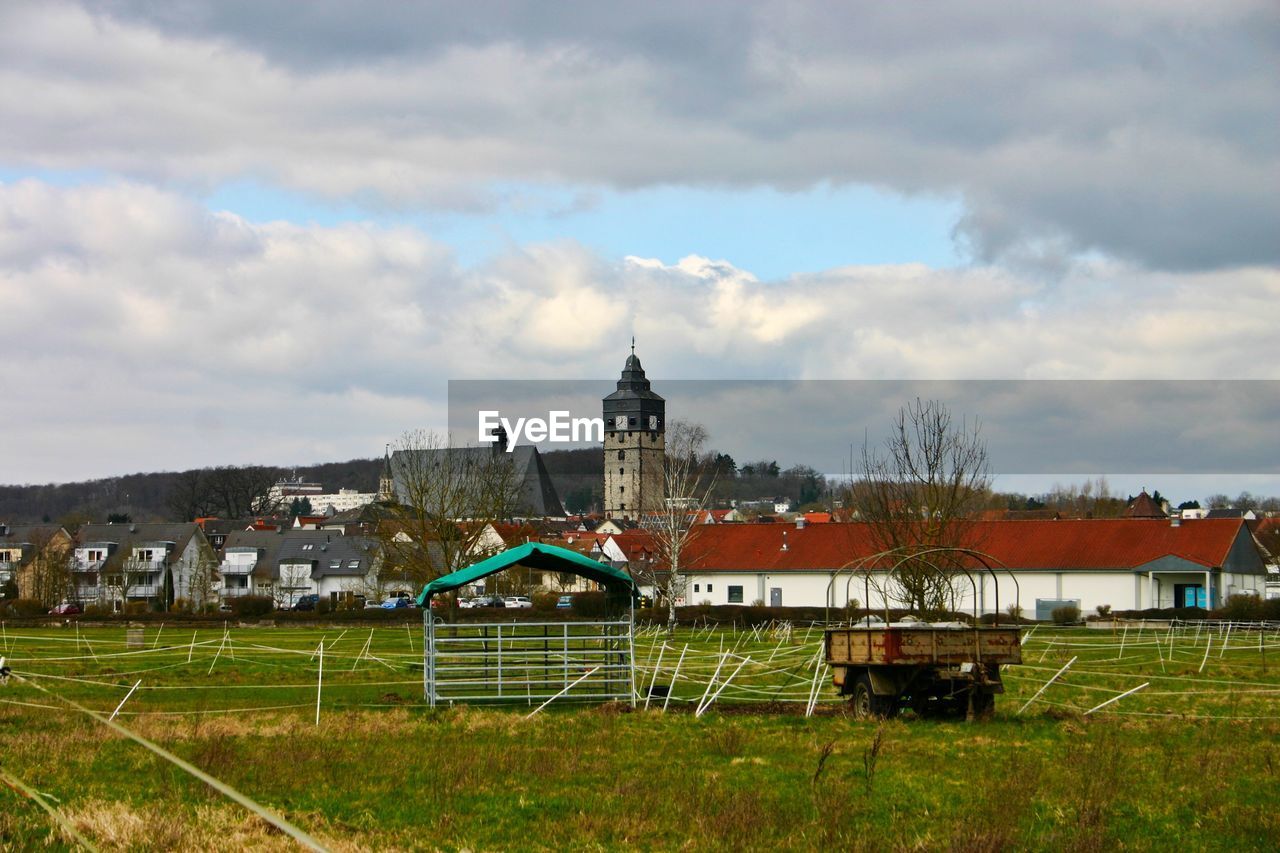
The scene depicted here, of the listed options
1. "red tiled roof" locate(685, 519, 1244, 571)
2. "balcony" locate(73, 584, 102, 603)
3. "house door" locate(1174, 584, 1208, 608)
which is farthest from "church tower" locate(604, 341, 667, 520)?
"house door" locate(1174, 584, 1208, 608)

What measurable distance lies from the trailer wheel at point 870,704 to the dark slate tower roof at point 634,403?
172122 millimetres

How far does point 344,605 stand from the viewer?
9769 cm

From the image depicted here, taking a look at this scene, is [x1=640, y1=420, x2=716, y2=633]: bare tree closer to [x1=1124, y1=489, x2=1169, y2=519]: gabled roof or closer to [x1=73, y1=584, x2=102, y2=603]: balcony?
[x1=73, y1=584, x2=102, y2=603]: balcony

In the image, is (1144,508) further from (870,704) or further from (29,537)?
(870,704)

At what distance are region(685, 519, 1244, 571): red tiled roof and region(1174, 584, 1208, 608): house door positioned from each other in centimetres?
184

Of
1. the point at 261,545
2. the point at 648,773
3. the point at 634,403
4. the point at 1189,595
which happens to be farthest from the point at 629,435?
the point at 648,773

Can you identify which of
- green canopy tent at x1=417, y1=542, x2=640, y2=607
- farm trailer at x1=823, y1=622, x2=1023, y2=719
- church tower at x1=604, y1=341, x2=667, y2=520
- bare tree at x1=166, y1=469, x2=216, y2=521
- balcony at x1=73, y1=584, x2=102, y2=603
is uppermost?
church tower at x1=604, y1=341, x2=667, y2=520

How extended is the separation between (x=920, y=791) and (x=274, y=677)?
20115 millimetres

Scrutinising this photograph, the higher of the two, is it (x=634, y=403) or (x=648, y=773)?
(x=634, y=403)

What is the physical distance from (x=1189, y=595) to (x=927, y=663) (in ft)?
184

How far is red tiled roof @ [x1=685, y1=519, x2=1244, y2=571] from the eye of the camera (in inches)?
2781

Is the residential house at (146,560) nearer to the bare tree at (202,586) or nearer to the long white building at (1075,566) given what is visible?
the bare tree at (202,586)

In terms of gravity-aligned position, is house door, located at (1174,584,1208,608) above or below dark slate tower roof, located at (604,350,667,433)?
below

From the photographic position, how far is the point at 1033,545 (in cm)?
7475
